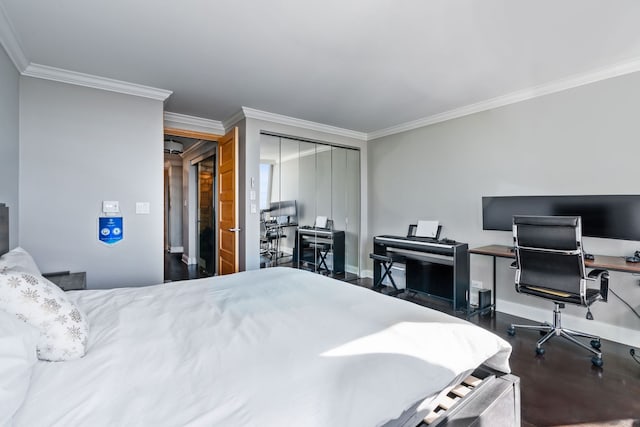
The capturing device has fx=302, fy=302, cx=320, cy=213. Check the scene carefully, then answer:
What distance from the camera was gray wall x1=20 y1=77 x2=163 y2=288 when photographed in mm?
2648

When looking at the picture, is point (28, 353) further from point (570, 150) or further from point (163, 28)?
point (570, 150)

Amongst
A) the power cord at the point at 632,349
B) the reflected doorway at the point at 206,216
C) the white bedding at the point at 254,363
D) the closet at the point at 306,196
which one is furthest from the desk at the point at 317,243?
the power cord at the point at 632,349

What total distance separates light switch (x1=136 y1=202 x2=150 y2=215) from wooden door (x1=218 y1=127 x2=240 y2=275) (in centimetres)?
104

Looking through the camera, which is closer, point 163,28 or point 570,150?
point 163,28

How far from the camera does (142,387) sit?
0.90 meters

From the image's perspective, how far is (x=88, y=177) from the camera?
2855mm

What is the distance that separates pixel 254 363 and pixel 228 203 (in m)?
3.34

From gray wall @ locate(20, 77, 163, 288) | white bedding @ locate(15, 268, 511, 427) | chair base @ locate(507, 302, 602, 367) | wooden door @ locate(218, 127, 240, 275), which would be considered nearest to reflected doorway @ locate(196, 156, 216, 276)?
wooden door @ locate(218, 127, 240, 275)

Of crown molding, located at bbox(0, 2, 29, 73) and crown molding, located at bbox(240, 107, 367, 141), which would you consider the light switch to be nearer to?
crown molding, located at bbox(0, 2, 29, 73)

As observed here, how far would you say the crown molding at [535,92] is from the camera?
2688 mm

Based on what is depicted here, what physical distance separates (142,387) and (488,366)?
1.44m

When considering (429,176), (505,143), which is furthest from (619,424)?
(429,176)

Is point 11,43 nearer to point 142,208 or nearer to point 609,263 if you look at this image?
point 142,208

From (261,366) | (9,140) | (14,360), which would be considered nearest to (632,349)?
(261,366)
